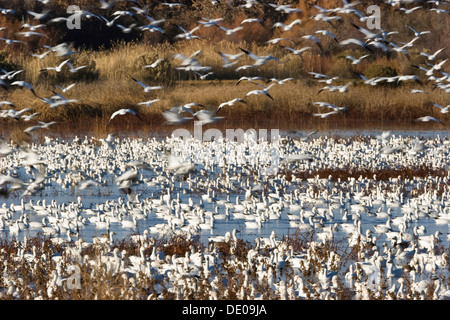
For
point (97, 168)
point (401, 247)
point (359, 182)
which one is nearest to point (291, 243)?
point (401, 247)

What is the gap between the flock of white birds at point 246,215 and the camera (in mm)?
8797

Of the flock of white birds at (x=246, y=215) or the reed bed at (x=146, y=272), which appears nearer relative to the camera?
the reed bed at (x=146, y=272)

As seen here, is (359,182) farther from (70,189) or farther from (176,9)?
(176,9)

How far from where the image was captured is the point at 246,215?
12.8m

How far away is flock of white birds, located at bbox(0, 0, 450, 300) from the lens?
8.80m

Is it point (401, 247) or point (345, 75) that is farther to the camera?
point (345, 75)

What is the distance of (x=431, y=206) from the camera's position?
Answer: 43.6 ft

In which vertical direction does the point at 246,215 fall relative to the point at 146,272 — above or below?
above

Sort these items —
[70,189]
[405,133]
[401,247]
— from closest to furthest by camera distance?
[401,247] → [70,189] → [405,133]

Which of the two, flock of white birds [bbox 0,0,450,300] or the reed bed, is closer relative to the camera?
the reed bed

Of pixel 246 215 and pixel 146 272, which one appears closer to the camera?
pixel 146 272
